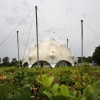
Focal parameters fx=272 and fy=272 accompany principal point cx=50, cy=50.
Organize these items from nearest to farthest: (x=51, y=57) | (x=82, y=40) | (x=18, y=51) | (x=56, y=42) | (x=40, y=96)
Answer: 1. (x=40, y=96)
2. (x=82, y=40)
3. (x=18, y=51)
4. (x=51, y=57)
5. (x=56, y=42)

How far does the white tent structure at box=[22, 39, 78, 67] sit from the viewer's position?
182ft

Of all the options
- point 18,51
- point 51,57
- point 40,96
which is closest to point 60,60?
point 51,57

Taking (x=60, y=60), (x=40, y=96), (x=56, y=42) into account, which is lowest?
(x=40, y=96)

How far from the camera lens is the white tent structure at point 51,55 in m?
55.4

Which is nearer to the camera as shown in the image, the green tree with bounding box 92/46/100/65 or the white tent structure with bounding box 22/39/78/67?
the green tree with bounding box 92/46/100/65

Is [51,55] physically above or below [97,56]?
above

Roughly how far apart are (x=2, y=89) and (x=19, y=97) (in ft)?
0.25

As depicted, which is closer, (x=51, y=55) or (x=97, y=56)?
(x=97, y=56)

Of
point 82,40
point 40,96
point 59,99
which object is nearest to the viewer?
point 59,99

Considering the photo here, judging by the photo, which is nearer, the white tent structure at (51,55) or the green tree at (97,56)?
the green tree at (97,56)

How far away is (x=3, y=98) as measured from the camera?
1.04 metres

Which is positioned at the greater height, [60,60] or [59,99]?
[60,60]

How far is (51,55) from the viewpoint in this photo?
55.4 meters

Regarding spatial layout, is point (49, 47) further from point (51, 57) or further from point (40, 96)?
point (40, 96)
